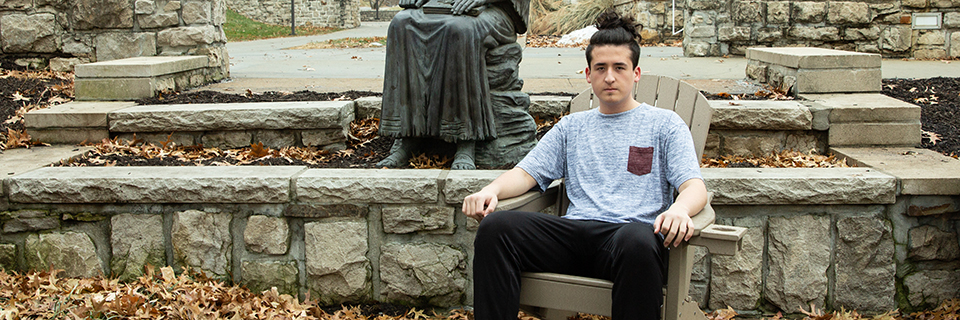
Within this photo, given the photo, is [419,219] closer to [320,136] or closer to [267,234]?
[267,234]

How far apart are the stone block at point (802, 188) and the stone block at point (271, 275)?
1905mm

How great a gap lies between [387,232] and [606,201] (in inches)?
46.9

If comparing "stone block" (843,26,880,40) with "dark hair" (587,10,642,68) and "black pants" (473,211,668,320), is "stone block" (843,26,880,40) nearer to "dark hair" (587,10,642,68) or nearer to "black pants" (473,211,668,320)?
"dark hair" (587,10,642,68)

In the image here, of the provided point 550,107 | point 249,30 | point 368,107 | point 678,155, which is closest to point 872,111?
point 550,107

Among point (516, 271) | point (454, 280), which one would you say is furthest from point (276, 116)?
point (516, 271)

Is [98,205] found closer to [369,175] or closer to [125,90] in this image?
[369,175]

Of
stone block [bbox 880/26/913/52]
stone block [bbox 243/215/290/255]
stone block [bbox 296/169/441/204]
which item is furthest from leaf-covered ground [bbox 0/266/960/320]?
stone block [bbox 880/26/913/52]

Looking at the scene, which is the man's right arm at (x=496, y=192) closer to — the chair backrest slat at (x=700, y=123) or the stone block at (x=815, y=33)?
the chair backrest slat at (x=700, y=123)

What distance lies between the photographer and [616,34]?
248cm

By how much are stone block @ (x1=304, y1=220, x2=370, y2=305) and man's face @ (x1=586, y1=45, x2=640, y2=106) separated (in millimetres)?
1345

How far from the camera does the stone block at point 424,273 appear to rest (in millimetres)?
3318

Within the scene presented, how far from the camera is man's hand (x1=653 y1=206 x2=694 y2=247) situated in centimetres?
212

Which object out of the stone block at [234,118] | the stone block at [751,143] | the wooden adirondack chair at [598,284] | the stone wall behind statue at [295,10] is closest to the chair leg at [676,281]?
the wooden adirondack chair at [598,284]

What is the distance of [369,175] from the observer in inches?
129
